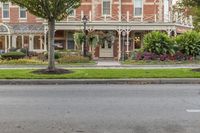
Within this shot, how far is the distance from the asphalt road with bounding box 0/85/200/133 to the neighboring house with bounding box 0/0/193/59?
2693 cm

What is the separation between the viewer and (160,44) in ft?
105

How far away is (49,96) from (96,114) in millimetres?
3430

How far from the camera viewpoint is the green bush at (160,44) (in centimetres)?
3169

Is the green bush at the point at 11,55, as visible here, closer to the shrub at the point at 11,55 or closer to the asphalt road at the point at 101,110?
the shrub at the point at 11,55

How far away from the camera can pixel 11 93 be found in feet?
43.6

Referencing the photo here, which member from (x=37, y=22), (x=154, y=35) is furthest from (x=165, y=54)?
(x=37, y=22)

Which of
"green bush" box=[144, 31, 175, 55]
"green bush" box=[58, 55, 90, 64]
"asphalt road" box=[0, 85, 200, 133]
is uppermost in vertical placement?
"green bush" box=[144, 31, 175, 55]

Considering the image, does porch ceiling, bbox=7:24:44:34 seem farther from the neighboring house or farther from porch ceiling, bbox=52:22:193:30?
porch ceiling, bbox=52:22:193:30

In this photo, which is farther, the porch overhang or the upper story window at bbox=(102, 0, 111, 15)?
the upper story window at bbox=(102, 0, 111, 15)

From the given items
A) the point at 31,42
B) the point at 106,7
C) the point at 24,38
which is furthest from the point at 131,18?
the point at 24,38

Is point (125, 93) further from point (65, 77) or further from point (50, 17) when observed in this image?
point (50, 17)

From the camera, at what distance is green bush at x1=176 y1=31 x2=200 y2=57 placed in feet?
105

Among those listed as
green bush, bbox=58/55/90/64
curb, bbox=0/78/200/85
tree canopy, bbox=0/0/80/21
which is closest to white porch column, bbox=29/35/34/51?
green bush, bbox=58/55/90/64

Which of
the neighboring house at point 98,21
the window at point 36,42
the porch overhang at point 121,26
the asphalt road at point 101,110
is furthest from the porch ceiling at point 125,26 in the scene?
the asphalt road at point 101,110
